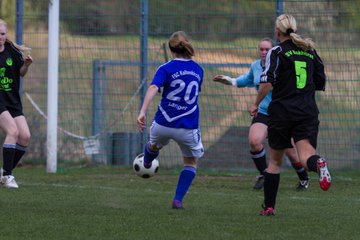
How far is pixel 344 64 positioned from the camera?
1304 centimetres

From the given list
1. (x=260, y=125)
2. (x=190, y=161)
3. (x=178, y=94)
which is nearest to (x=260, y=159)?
(x=260, y=125)

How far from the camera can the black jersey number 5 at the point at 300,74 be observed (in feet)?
25.7

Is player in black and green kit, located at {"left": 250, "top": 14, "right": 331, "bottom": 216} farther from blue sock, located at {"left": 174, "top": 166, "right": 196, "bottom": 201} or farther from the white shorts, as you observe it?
blue sock, located at {"left": 174, "top": 166, "right": 196, "bottom": 201}

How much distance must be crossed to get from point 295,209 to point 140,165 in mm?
1634

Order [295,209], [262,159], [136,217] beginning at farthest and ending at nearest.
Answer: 1. [262,159]
2. [295,209]
3. [136,217]

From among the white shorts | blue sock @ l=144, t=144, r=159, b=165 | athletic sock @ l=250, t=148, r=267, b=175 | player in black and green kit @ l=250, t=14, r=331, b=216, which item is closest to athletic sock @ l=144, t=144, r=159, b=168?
blue sock @ l=144, t=144, r=159, b=165

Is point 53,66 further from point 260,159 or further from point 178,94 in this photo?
point 178,94

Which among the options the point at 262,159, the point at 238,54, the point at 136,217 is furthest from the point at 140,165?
the point at 238,54

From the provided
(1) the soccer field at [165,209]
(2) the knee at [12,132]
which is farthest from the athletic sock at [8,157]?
(1) the soccer field at [165,209]

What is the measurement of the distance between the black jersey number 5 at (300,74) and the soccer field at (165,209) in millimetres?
1208

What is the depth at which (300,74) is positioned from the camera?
25.8 ft

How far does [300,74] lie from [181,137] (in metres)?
1.40

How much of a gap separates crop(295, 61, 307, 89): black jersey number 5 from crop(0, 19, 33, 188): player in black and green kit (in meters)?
3.69

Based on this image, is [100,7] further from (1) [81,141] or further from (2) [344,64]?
(2) [344,64]
